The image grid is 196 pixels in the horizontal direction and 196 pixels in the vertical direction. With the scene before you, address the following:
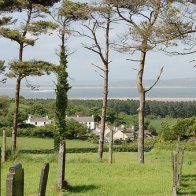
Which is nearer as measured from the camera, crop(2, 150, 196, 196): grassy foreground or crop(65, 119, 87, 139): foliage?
crop(2, 150, 196, 196): grassy foreground

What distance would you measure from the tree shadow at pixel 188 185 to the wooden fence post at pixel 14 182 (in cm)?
715

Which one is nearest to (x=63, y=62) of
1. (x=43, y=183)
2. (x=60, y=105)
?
(x=60, y=105)

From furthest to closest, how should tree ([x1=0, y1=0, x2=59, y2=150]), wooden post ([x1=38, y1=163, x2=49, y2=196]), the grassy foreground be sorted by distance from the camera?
tree ([x1=0, y1=0, x2=59, y2=150]) < the grassy foreground < wooden post ([x1=38, y1=163, x2=49, y2=196])

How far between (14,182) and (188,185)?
8637 millimetres

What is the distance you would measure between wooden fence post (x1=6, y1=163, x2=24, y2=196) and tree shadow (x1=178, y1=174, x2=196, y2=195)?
7.15 metres

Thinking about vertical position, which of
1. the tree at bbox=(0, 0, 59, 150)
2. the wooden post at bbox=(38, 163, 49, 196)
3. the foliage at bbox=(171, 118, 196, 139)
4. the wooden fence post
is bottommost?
the foliage at bbox=(171, 118, 196, 139)

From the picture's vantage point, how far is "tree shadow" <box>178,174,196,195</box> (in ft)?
34.0

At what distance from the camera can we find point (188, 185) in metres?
11.4

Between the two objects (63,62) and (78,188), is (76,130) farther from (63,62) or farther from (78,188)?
(78,188)

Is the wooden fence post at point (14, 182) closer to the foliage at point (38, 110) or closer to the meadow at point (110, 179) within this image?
the meadow at point (110, 179)

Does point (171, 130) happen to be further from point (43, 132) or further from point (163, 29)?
point (43, 132)

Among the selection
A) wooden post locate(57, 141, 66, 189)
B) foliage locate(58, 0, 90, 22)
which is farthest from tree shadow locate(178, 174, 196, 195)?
foliage locate(58, 0, 90, 22)

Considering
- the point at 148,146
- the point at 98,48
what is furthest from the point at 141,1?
the point at 148,146

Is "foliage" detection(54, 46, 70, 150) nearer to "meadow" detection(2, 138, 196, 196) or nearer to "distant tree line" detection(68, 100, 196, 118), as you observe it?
"meadow" detection(2, 138, 196, 196)
